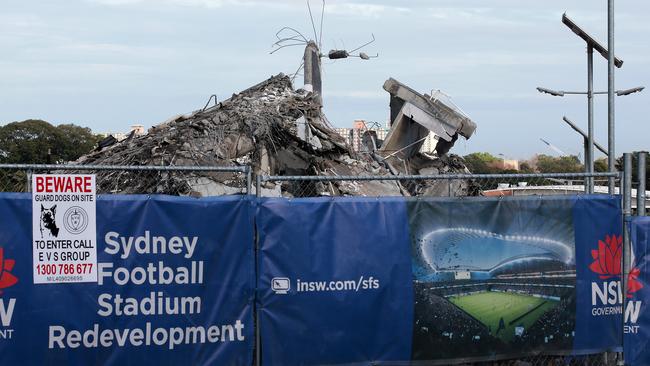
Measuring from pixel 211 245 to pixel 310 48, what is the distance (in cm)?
1110

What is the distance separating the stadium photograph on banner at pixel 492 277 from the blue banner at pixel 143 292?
1.65 metres

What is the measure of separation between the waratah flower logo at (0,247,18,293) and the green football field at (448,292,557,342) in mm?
3838

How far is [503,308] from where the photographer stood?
8.41 meters

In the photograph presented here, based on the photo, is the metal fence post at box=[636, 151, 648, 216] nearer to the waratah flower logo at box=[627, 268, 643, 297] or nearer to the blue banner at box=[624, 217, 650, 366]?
the blue banner at box=[624, 217, 650, 366]

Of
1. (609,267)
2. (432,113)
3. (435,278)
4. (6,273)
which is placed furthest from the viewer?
(432,113)

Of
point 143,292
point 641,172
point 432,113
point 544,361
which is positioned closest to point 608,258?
point 641,172

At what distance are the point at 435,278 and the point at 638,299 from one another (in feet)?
7.49

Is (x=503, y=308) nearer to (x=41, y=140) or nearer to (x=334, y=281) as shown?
(x=334, y=281)

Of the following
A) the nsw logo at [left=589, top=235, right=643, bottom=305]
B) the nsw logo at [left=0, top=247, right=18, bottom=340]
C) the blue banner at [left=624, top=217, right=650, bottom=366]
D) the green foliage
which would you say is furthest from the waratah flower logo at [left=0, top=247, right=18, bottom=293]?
the green foliage

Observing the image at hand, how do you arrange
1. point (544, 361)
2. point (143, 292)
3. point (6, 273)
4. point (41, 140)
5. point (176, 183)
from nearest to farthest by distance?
1. point (6, 273)
2. point (143, 292)
3. point (544, 361)
4. point (176, 183)
5. point (41, 140)

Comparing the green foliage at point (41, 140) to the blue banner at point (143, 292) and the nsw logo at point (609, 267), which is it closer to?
the blue banner at point (143, 292)

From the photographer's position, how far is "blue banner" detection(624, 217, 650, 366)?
8.90 m

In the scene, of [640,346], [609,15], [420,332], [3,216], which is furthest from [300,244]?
[609,15]

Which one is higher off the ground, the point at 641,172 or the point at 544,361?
the point at 641,172
